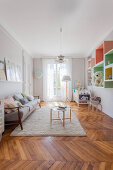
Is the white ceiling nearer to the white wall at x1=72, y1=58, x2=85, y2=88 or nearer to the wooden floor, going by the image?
the white wall at x1=72, y1=58, x2=85, y2=88

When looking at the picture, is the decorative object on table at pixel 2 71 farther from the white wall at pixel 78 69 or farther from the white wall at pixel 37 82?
the white wall at pixel 78 69

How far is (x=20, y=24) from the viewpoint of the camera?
3.55m

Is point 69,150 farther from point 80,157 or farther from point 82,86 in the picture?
point 82,86

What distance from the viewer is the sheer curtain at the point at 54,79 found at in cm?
746

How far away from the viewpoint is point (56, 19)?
10.7ft

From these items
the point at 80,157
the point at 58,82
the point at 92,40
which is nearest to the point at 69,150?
the point at 80,157

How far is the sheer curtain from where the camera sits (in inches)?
294

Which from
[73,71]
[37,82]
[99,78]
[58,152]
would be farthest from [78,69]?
[58,152]

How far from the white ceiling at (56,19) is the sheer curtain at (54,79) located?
9.18 feet

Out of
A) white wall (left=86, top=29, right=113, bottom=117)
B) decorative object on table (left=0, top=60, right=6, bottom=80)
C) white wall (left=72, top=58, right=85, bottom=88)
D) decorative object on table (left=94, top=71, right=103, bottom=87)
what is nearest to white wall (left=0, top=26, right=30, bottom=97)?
decorative object on table (left=0, top=60, right=6, bottom=80)

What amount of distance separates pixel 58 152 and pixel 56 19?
3.28 metres

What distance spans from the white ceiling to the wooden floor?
2.97 metres

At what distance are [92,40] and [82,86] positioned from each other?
3.23 meters

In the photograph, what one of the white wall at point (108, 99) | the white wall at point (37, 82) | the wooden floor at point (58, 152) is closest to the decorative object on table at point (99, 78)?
the white wall at point (108, 99)
